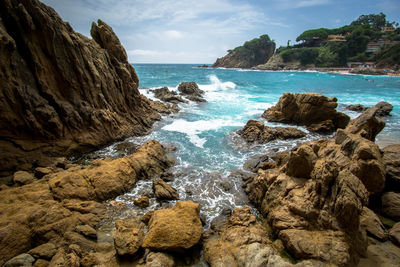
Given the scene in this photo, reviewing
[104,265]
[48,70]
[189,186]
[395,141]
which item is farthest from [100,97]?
[395,141]

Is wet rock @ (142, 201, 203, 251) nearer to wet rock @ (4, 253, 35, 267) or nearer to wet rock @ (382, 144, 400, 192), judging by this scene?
wet rock @ (4, 253, 35, 267)

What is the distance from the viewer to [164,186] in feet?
28.9

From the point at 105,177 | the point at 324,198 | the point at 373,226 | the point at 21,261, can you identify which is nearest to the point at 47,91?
the point at 105,177

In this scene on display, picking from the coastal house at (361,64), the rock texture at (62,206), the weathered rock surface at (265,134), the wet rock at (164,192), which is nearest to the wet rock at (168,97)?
the weathered rock surface at (265,134)

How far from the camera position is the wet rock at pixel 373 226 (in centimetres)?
593

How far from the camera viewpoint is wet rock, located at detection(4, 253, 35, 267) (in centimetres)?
471

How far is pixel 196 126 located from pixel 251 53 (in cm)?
14565

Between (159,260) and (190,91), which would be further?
(190,91)

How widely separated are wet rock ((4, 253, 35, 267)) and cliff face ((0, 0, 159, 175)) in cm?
581

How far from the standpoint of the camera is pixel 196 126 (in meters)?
18.6

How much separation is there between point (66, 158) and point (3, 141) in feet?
8.77

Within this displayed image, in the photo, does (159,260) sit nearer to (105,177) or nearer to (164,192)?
(164,192)

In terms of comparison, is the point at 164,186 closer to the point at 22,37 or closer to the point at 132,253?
the point at 132,253

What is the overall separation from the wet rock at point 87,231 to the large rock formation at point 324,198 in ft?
19.0
